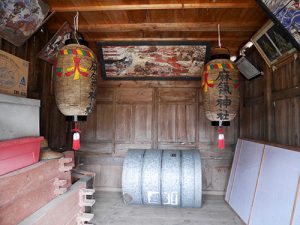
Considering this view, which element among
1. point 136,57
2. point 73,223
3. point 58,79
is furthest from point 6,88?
point 136,57

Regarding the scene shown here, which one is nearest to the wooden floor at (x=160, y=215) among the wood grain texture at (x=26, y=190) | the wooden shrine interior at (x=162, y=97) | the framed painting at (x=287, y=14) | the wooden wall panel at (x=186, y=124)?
the wooden shrine interior at (x=162, y=97)

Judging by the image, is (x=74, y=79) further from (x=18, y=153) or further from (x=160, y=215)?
(x=160, y=215)

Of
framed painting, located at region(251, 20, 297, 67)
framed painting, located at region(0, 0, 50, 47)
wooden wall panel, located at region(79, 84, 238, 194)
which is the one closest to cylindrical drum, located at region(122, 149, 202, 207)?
wooden wall panel, located at region(79, 84, 238, 194)

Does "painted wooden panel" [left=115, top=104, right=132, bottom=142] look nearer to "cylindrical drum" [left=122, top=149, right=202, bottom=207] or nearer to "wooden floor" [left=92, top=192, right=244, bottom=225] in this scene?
"cylindrical drum" [left=122, top=149, right=202, bottom=207]

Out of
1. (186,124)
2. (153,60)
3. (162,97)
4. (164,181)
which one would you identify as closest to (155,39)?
(153,60)

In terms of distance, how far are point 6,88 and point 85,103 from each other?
3.18 feet

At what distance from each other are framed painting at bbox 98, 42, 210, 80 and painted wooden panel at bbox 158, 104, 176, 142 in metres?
0.66

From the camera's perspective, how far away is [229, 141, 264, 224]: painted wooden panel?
2.68 m

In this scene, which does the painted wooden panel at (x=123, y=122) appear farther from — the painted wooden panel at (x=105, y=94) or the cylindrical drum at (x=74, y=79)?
the cylindrical drum at (x=74, y=79)

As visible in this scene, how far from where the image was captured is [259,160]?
8.89 ft

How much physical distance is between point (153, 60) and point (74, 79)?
6.42ft

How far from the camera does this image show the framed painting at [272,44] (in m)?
2.41

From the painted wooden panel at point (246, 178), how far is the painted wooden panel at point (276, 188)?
0.15m

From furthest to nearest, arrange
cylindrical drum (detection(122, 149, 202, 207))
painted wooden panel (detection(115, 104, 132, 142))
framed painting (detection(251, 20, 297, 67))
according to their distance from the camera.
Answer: painted wooden panel (detection(115, 104, 132, 142))
cylindrical drum (detection(122, 149, 202, 207))
framed painting (detection(251, 20, 297, 67))
